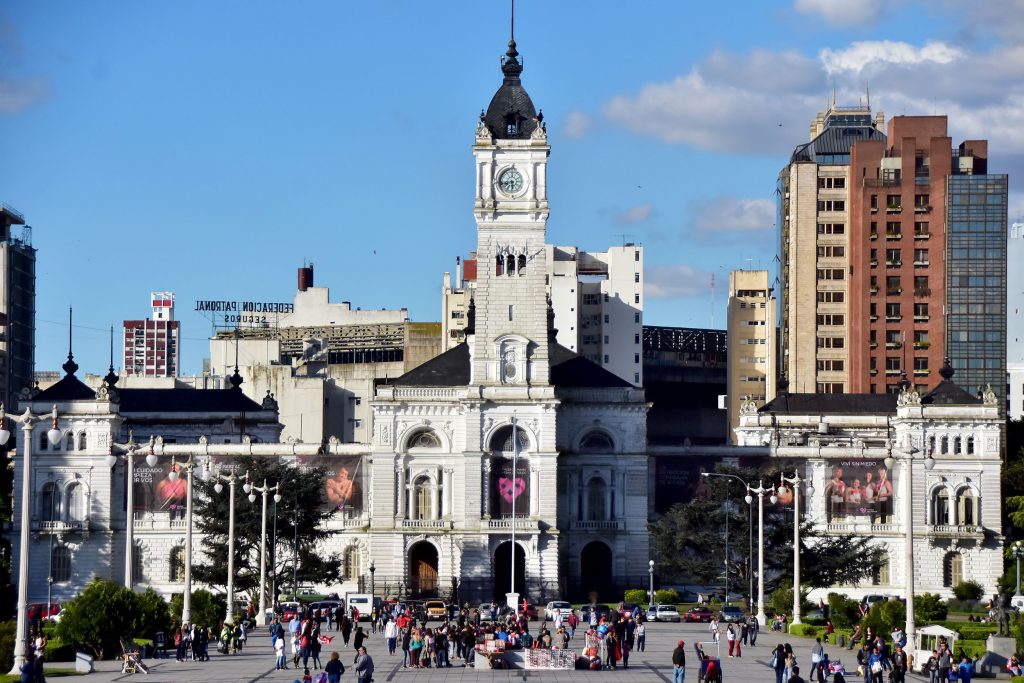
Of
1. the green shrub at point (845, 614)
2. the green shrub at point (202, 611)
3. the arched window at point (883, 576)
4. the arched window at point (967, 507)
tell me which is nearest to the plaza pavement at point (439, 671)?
the green shrub at point (202, 611)

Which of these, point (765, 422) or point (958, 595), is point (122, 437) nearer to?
point (765, 422)

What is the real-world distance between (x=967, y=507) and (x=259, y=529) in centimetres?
4734

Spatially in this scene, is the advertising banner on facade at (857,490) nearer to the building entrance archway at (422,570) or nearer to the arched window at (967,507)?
the arched window at (967,507)

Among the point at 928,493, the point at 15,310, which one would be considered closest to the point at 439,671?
the point at 928,493

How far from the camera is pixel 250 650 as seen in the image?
315ft

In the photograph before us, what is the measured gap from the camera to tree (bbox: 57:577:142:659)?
287 ft

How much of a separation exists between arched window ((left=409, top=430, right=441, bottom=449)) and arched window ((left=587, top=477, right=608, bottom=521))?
1062 centimetres

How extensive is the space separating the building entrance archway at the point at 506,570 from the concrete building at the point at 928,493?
63.8ft

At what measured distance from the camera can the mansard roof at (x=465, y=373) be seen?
146 m

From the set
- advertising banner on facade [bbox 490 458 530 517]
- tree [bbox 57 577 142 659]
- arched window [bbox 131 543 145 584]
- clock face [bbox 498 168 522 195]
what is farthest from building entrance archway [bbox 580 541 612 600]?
tree [bbox 57 577 142 659]

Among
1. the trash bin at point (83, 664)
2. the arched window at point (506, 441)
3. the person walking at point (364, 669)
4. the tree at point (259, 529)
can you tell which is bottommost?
the trash bin at point (83, 664)

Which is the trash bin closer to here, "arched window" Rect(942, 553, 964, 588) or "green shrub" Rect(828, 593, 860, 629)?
"green shrub" Rect(828, 593, 860, 629)

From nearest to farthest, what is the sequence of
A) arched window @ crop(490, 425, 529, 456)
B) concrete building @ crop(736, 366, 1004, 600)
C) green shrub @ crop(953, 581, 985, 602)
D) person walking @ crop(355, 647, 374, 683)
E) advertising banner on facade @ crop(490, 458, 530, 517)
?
person walking @ crop(355, 647, 374, 683) < advertising banner on facade @ crop(490, 458, 530, 517) < green shrub @ crop(953, 581, 985, 602) < arched window @ crop(490, 425, 529, 456) < concrete building @ crop(736, 366, 1004, 600)

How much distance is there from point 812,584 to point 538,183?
3160 cm
